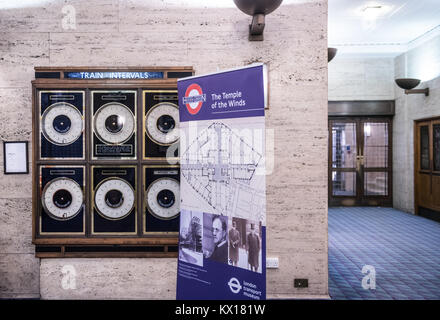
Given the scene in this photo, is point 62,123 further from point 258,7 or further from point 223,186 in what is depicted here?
point 258,7

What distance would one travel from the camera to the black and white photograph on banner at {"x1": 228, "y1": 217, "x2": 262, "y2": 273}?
1931 millimetres

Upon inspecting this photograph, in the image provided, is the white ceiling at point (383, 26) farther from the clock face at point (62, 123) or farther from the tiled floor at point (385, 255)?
the clock face at point (62, 123)

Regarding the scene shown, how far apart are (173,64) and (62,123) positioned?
1.16 m

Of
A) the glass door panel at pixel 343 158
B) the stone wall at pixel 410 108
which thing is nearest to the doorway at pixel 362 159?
the glass door panel at pixel 343 158

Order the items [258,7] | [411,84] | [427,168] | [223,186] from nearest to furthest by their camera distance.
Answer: [223,186]
[258,7]
[411,84]
[427,168]

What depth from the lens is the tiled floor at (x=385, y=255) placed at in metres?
3.29

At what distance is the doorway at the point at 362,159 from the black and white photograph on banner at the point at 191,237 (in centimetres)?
656

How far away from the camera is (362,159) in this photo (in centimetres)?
796

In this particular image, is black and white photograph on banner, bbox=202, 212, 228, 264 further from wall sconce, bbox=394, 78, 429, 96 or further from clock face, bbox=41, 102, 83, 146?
wall sconce, bbox=394, 78, 429, 96

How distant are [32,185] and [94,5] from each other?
1.77 meters

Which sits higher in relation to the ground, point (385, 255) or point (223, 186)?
point (223, 186)

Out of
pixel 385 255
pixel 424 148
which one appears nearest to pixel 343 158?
pixel 424 148

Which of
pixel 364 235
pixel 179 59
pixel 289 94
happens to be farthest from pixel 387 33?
pixel 179 59
